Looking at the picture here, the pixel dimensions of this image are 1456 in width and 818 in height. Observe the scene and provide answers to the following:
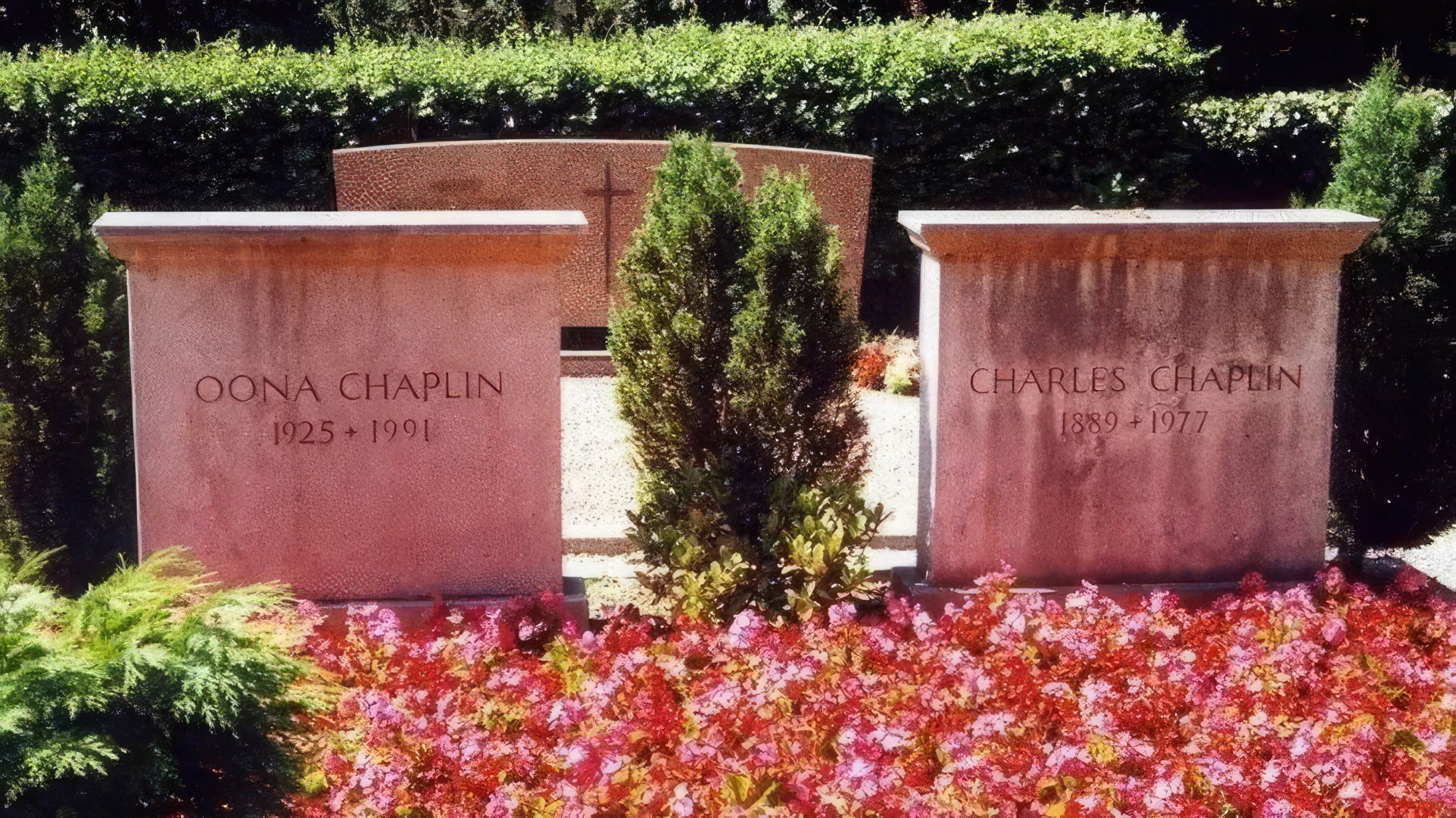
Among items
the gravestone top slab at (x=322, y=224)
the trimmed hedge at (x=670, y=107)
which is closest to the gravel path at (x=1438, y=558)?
the gravestone top slab at (x=322, y=224)

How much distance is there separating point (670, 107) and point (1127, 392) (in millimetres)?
8098

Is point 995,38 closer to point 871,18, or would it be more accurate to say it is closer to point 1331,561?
point 1331,561

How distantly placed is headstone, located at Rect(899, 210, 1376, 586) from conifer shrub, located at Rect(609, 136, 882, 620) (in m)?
0.37

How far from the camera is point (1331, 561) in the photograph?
588cm

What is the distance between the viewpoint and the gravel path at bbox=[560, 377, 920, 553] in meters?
6.75

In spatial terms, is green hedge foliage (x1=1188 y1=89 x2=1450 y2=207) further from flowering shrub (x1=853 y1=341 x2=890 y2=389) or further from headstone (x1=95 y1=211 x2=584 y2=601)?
headstone (x1=95 y1=211 x2=584 y2=601)

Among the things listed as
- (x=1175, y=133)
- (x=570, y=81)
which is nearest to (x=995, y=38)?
(x=1175, y=133)

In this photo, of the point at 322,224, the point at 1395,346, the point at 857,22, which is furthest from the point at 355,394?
the point at 857,22

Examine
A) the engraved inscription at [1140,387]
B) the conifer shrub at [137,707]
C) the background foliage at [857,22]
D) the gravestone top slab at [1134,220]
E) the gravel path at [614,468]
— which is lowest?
the gravel path at [614,468]

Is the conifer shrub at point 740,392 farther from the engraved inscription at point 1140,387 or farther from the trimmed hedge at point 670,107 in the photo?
the trimmed hedge at point 670,107

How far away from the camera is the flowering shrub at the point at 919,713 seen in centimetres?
351

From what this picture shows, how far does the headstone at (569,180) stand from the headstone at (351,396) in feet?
17.4

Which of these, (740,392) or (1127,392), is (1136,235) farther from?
(740,392)

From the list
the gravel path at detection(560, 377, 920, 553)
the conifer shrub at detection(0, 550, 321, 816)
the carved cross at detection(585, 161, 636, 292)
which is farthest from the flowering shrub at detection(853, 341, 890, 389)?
the conifer shrub at detection(0, 550, 321, 816)
